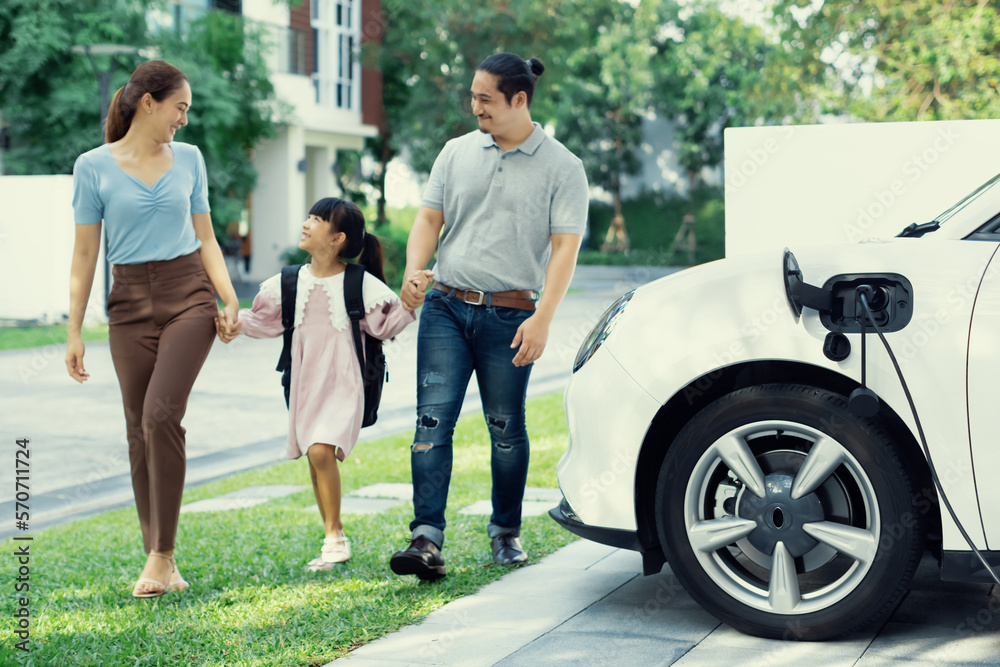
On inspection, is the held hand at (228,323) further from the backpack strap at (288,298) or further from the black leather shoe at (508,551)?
the black leather shoe at (508,551)

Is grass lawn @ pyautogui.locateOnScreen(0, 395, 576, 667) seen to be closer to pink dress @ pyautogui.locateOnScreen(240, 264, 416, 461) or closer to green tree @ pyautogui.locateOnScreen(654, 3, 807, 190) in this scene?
pink dress @ pyautogui.locateOnScreen(240, 264, 416, 461)

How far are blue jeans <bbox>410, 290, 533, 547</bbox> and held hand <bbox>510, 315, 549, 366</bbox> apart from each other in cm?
13

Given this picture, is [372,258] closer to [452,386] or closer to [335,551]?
[452,386]

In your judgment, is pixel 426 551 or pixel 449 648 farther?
pixel 426 551

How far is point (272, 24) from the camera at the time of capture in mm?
27297

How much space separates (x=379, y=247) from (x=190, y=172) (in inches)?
33.1

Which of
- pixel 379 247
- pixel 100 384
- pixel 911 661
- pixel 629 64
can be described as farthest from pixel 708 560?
pixel 629 64

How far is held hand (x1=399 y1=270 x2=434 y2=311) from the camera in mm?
4152

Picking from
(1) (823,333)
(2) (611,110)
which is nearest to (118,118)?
(1) (823,333)

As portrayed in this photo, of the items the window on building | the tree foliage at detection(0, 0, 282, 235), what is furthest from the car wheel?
the window on building

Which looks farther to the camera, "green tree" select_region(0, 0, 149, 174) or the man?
"green tree" select_region(0, 0, 149, 174)

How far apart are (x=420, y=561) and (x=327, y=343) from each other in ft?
3.33

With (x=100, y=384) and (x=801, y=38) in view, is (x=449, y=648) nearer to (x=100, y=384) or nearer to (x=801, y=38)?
(x=100, y=384)

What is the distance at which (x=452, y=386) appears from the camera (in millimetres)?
4348
